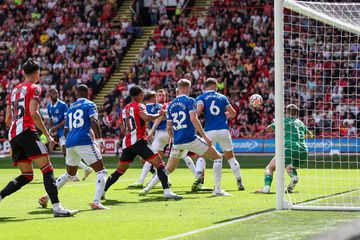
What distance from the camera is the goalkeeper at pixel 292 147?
48.4 ft

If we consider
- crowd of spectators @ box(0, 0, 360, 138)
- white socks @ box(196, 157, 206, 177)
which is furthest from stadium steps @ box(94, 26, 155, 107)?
white socks @ box(196, 157, 206, 177)

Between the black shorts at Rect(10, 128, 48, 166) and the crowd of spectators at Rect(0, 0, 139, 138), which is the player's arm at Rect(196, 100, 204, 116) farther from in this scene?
the crowd of spectators at Rect(0, 0, 139, 138)

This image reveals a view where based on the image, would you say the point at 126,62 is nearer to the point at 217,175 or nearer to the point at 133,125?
the point at 217,175

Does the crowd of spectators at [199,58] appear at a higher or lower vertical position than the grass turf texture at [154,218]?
higher

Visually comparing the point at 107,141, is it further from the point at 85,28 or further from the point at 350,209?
the point at 350,209

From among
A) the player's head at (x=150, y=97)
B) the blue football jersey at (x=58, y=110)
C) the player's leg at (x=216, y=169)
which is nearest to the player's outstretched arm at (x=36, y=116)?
→ the player's leg at (x=216, y=169)

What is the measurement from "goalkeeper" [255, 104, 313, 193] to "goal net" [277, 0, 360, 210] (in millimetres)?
69

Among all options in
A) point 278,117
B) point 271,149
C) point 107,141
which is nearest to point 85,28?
point 107,141

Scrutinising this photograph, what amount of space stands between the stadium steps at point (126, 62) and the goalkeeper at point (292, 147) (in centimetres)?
2455

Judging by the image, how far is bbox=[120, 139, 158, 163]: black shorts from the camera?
13.7m

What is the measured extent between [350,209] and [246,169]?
1226cm

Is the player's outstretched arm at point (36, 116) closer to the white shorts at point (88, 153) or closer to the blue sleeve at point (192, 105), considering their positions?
the white shorts at point (88, 153)

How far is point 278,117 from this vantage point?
38.8 feet

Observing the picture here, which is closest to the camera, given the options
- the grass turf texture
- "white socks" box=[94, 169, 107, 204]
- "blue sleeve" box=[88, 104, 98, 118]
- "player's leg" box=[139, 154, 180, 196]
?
the grass turf texture
